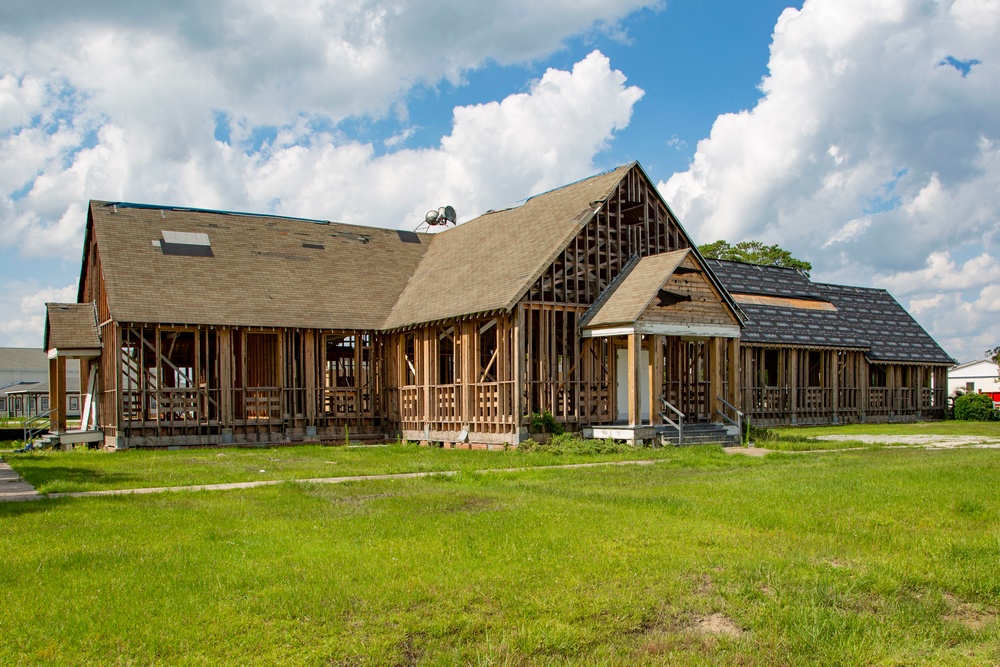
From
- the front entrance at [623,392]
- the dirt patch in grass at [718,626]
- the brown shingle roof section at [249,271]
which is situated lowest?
the dirt patch in grass at [718,626]

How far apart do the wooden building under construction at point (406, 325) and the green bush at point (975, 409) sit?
20.6 meters

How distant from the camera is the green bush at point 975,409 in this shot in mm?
40469

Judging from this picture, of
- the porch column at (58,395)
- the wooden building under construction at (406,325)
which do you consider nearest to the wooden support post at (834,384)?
the wooden building under construction at (406,325)

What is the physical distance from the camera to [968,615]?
744 centimetres

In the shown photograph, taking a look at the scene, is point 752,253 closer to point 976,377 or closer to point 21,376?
point 976,377

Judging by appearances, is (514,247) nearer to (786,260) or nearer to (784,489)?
(784,489)

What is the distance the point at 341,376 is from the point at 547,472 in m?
15.8

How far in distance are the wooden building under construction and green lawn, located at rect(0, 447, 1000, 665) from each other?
36.2 feet

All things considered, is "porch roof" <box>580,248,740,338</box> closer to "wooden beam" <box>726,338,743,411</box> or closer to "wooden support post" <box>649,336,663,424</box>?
"wooden support post" <box>649,336,663,424</box>

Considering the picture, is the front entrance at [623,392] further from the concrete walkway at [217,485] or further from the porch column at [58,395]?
the porch column at [58,395]

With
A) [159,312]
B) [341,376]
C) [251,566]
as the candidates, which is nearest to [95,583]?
[251,566]

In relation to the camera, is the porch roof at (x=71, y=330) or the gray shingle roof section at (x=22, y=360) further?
the gray shingle roof section at (x=22, y=360)

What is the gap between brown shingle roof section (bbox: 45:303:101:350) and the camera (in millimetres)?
26953

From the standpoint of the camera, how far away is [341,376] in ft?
102
